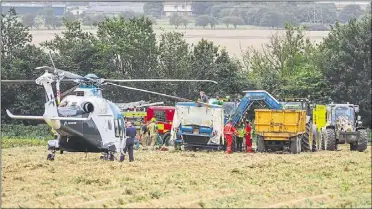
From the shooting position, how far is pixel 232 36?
8306 centimetres

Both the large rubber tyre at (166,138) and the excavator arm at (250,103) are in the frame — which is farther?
the large rubber tyre at (166,138)

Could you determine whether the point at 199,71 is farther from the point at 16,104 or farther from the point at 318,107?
the point at 318,107

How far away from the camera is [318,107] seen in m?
39.1

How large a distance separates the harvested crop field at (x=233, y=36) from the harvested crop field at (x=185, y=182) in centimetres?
4788

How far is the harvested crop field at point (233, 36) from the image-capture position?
7681 cm

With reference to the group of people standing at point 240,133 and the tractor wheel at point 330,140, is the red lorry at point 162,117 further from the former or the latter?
the tractor wheel at point 330,140

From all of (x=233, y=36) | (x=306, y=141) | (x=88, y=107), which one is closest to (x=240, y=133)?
(x=306, y=141)

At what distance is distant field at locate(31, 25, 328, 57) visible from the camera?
7694cm

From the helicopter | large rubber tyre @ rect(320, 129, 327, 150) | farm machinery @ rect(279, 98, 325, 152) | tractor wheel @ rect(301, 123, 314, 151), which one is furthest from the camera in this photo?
large rubber tyre @ rect(320, 129, 327, 150)

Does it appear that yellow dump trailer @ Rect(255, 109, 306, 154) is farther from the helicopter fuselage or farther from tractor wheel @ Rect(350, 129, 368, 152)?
the helicopter fuselage

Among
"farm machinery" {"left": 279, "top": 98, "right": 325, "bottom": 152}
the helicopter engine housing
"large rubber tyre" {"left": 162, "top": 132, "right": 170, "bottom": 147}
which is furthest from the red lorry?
the helicopter engine housing

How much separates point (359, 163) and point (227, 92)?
3124 cm

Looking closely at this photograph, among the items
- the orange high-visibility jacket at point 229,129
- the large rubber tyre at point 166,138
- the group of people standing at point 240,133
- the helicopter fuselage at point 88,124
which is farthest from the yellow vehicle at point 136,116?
the helicopter fuselage at point 88,124

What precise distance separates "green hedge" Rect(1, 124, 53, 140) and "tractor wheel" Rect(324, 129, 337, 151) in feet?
53.5
